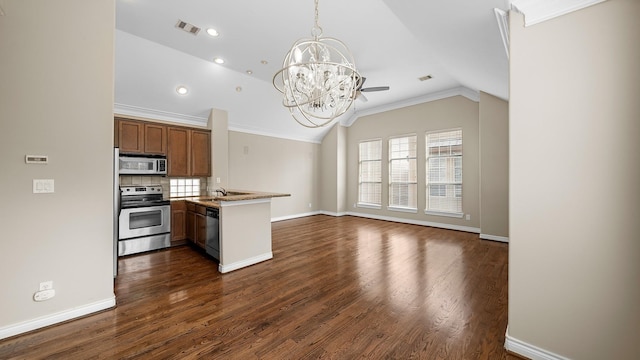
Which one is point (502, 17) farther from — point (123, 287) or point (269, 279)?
point (123, 287)

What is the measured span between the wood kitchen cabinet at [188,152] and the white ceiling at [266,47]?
0.35 m

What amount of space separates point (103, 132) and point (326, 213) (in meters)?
6.50

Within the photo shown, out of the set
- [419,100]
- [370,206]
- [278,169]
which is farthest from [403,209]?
[278,169]

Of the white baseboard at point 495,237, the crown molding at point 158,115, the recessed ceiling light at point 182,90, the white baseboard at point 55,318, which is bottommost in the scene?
the white baseboard at point 55,318

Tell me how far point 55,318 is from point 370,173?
22.7 ft

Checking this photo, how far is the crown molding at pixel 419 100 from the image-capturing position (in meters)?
5.56

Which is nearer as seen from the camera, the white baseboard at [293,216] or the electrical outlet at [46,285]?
the electrical outlet at [46,285]

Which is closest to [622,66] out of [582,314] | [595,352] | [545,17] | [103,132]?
[545,17]

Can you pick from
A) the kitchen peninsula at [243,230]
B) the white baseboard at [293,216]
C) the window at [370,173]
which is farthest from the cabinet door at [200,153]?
the window at [370,173]

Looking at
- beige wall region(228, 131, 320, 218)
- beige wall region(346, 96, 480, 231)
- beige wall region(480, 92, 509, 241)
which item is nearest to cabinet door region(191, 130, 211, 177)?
beige wall region(228, 131, 320, 218)

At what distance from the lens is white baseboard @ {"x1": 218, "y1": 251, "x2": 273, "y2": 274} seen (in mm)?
3316

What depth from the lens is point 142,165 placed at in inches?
176

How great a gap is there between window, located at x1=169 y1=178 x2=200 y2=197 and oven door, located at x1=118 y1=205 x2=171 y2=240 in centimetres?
85

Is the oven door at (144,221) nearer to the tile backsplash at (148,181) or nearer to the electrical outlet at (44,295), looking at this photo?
the tile backsplash at (148,181)
